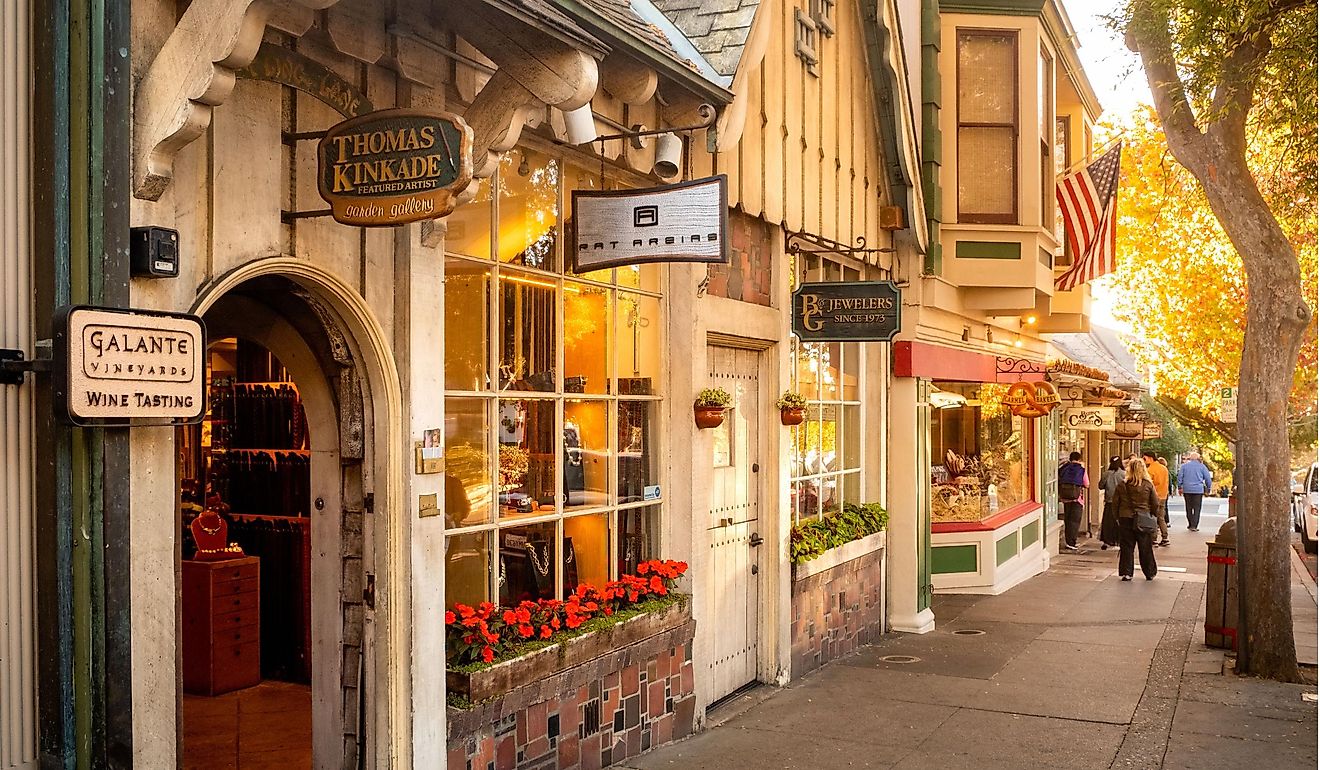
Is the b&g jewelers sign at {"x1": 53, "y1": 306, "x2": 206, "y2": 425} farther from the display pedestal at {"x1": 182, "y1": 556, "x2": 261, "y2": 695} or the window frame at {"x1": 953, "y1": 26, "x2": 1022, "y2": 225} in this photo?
the window frame at {"x1": 953, "y1": 26, "x2": 1022, "y2": 225}

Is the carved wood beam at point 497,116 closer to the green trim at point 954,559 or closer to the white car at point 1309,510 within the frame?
the green trim at point 954,559

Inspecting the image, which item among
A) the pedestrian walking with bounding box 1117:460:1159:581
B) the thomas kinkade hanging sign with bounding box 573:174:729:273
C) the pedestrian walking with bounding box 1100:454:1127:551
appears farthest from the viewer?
the pedestrian walking with bounding box 1100:454:1127:551

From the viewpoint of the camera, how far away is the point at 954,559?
50.7 ft

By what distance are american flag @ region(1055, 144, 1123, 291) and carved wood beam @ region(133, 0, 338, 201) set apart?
1321 centimetres

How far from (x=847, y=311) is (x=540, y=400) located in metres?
4.11

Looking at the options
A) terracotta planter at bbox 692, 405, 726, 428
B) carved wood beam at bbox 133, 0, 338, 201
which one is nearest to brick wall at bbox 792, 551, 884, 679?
terracotta planter at bbox 692, 405, 726, 428

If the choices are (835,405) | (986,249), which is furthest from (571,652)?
(986,249)

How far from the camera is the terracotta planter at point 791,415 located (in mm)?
9992

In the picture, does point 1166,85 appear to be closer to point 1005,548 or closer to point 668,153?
point 668,153

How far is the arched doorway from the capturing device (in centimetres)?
571

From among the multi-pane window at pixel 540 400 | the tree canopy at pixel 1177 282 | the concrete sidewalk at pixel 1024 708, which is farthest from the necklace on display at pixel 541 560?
the tree canopy at pixel 1177 282

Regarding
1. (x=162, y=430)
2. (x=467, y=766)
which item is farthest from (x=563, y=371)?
(x=162, y=430)

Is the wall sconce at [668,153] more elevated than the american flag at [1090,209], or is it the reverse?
the american flag at [1090,209]

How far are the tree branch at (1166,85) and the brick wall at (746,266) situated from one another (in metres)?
3.64
